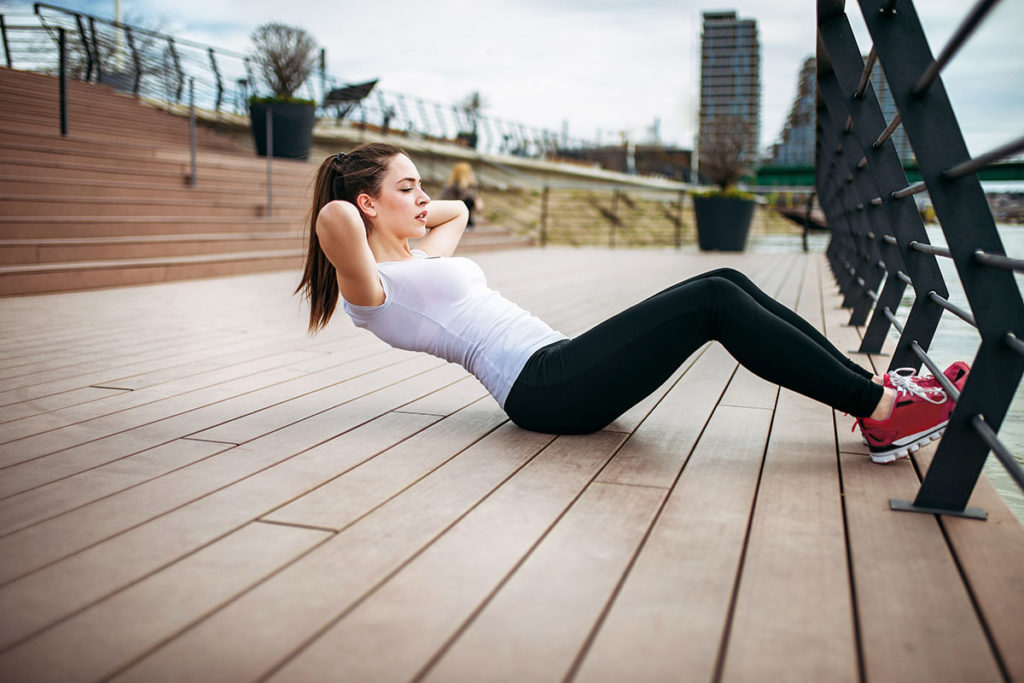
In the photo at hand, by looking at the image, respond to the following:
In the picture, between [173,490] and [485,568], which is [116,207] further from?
[485,568]

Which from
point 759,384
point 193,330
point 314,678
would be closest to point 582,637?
point 314,678

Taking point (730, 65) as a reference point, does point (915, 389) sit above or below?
below

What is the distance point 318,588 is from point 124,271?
193 inches

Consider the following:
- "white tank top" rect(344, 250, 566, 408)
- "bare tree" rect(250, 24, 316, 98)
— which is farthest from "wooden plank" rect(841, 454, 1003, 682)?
"bare tree" rect(250, 24, 316, 98)

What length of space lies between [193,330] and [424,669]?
3.07 metres

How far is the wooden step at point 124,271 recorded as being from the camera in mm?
4742

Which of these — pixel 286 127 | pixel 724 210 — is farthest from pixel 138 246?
pixel 724 210

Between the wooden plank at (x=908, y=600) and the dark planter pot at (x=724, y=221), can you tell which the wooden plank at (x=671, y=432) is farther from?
the dark planter pot at (x=724, y=221)

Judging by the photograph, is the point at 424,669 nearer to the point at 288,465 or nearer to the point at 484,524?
the point at 484,524

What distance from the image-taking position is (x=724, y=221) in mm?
10328

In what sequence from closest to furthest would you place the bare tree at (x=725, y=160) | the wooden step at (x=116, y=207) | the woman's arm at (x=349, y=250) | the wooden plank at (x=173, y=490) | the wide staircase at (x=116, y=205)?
the wooden plank at (x=173, y=490) → the woman's arm at (x=349, y=250) → the wide staircase at (x=116, y=205) → the wooden step at (x=116, y=207) → the bare tree at (x=725, y=160)

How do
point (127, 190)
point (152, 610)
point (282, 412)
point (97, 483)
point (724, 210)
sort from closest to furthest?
point (152, 610) < point (97, 483) < point (282, 412) < point (127, 190) < point (724, 210)

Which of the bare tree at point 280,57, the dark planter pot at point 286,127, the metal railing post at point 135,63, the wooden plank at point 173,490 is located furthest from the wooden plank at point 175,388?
the metal railing post at point 135,63

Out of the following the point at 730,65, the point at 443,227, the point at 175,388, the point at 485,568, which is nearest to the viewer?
the point at 485,568
